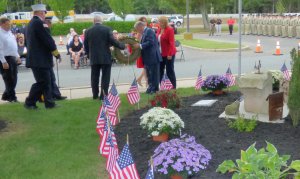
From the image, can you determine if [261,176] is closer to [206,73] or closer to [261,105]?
[261,105]

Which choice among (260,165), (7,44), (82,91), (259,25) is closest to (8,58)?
(7,44)

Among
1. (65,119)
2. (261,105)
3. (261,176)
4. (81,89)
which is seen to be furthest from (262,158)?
(81,89)

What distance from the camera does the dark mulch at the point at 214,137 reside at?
559 centimetres

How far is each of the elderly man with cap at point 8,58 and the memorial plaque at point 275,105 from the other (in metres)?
5.62

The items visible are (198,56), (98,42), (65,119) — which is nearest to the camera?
(65,119)

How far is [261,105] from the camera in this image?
23.7 ft

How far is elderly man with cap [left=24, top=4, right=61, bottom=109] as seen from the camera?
8.65 m

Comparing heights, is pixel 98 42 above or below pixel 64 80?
above

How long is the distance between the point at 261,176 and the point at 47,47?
6.17 meters

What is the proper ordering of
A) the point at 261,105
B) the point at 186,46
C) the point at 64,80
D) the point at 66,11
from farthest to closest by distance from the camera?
the point at 66,11 < the point at 186,46 < the point at 64,80 < the point at 261,105

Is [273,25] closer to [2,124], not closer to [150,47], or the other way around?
[150,47]

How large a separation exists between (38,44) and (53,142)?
2.50m

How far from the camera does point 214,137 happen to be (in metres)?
6.37

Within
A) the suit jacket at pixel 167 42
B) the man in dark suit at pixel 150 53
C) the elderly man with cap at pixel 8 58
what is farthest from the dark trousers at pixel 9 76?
the suit jacket at pixel 167 42
